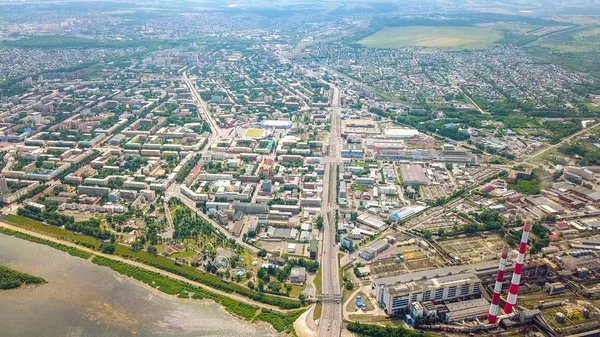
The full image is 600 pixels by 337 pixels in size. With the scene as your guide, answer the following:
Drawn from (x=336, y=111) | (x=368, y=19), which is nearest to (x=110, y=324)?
(x=336, y=111)

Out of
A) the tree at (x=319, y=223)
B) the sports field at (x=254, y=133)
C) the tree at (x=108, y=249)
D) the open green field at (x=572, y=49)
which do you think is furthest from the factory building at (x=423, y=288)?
the open green field at (x=572, y=49)

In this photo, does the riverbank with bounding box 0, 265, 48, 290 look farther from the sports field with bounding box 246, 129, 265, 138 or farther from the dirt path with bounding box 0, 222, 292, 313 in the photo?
the sports field with bounding box 246, 129, 265, 138

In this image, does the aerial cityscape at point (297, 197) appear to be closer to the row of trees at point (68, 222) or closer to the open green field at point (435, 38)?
the row of trees at point (68, 222)

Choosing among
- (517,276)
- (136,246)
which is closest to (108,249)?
(136,246)

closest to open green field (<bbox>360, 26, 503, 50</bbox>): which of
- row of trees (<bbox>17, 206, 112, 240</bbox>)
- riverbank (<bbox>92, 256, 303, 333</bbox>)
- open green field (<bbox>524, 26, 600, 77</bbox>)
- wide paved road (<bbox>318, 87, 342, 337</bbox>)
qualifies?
open green field (<bbox>524, 26, 600, 77</bbox>)

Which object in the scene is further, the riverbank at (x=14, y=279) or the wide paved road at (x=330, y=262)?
the riverbank at (x=14, y=279)

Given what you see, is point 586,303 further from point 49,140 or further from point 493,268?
point 49,140
